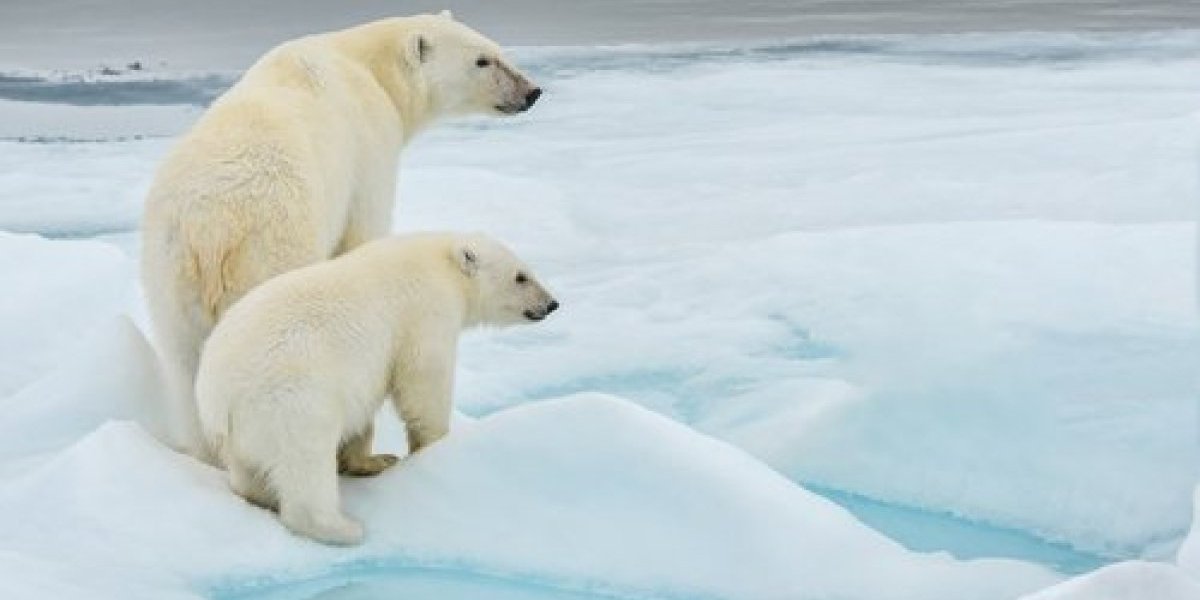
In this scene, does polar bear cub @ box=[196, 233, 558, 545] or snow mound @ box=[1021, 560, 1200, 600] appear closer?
snow mound @ box=[1021, 560, 1200, 600]

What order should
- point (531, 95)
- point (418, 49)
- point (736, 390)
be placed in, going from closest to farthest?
point (418, 49)
point (531, 95)
point (736, 390)

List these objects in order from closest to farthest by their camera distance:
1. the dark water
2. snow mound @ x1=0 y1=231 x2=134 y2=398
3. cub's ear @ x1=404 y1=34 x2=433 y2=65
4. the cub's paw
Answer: the cub's paw
cub's ear @ x1=404 y1=34 x2=433 y2=65
snow mound @ x1=0 y1=231 x2=134 y2=398
the dark water

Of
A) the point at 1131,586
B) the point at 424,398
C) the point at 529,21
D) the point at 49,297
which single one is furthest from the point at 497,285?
the point at 529,21

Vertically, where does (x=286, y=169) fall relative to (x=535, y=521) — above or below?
above

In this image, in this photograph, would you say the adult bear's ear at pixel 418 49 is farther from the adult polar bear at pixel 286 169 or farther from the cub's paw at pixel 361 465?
the cub's paw at pixel 361 465

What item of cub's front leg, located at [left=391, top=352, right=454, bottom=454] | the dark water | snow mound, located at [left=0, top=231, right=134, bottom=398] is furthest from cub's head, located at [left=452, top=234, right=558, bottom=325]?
the dark water

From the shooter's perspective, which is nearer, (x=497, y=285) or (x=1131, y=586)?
(x=1131, y=586)

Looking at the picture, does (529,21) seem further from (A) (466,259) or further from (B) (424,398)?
(B) (424,398)

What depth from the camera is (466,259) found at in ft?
10.7

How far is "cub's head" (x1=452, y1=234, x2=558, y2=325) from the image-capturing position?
325 cm

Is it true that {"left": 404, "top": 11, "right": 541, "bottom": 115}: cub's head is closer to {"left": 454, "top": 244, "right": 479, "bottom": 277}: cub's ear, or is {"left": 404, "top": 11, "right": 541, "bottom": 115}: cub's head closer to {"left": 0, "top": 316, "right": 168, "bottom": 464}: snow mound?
{"left": 454, "top": 244, "right": 479, "bottom": 277}: cub's ear

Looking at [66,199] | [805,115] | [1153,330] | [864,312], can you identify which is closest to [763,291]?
[864,312]

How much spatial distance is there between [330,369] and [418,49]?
1153 millimetres

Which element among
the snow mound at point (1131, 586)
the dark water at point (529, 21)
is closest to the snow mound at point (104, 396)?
the snow mound at point (1131, 586)
